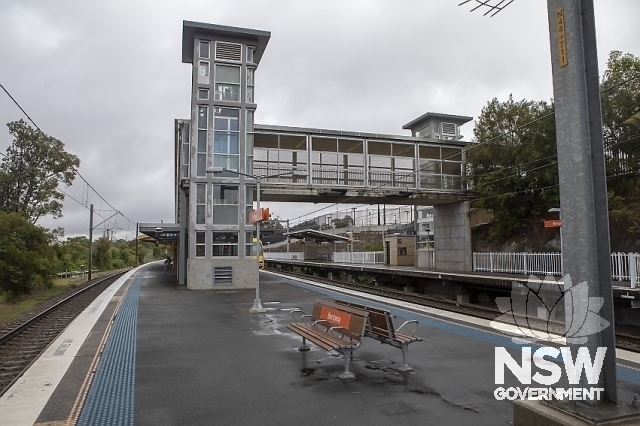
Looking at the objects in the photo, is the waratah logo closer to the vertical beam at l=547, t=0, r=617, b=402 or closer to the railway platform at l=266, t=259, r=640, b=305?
the vertical beam at l=547, t=0, r=617, b=402

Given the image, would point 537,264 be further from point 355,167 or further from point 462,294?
point 355,167

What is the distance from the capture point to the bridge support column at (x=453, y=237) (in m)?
27.3

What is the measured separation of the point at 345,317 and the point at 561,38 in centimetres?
462

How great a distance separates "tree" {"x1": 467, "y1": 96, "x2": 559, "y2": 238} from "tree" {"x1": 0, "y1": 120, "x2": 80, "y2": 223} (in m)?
34.3

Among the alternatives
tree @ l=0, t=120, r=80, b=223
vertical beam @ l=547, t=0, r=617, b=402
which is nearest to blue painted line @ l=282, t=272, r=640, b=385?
vertical beam @ l=547, t=0, r=617, b=402

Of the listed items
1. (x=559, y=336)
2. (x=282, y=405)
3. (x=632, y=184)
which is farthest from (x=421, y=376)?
(x=632, y=184)

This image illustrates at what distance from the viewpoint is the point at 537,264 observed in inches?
834

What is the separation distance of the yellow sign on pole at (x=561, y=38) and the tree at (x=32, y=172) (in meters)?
44.2

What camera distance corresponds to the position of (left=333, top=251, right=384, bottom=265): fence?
38750 mm

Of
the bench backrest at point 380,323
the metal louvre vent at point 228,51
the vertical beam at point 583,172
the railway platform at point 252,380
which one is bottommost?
the railway platform at point 252,380

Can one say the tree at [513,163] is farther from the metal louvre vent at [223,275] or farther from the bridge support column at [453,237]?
the metal louvre vent at [223,275]

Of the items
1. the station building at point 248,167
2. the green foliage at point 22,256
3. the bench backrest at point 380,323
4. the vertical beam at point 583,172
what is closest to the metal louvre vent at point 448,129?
the station building at point 248,167

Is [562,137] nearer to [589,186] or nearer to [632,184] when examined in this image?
[589,186]

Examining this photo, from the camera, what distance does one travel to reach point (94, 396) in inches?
223
